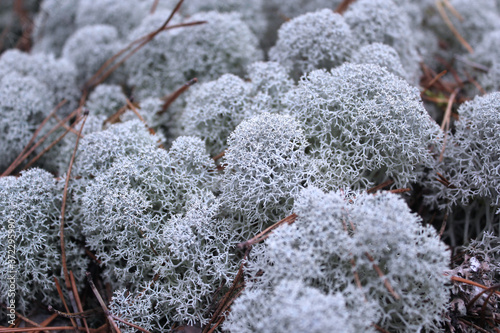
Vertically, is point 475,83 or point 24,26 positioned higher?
point 24,26

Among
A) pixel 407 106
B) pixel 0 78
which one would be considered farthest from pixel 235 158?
pixel 0 78

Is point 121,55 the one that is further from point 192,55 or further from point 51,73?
point 192,55

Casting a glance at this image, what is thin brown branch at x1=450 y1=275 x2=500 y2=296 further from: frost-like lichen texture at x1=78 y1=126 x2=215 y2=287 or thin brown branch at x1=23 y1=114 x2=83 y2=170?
thin brown branch at x1=23 y1=114 x2=83 y2=170

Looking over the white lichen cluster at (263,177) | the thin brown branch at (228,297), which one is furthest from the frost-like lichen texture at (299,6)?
the thin brown branch at (228,297)

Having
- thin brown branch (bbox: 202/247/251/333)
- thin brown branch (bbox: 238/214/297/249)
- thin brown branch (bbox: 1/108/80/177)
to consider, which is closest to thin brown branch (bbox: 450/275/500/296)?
thin brown branch (bbox: 238/214/297/249)

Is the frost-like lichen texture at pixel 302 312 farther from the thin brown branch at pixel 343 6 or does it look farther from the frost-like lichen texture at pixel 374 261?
the thin brown branch at pixel 343 6

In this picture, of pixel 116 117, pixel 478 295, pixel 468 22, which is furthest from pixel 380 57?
pixel 116 117
